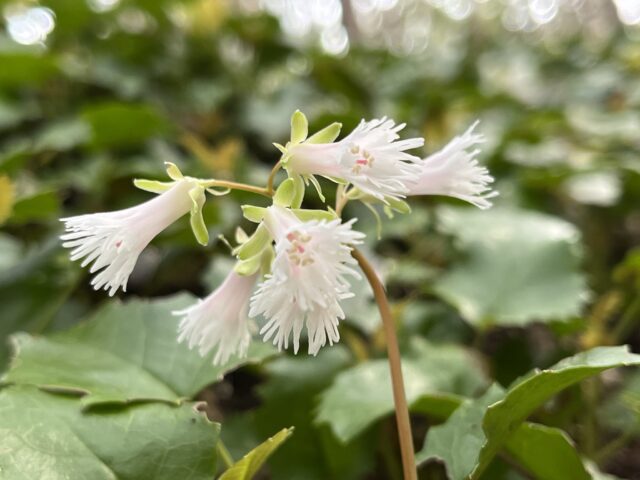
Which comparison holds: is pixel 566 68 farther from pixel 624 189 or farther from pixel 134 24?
pixel 134 24

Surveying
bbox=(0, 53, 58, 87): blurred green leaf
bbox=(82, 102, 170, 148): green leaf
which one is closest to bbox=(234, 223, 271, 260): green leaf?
bbox=(82, 102, 170, 148): green leaf

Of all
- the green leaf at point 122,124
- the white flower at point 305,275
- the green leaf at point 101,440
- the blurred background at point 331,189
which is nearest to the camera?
the white flower at point 305,275

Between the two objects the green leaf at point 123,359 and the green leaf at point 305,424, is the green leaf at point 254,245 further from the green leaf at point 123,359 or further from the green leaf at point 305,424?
the green leaf at point 305,424

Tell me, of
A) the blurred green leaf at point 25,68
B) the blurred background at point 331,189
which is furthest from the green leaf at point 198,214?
the blurred green leaf at point 25,68

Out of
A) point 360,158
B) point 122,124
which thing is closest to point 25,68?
point 122,124

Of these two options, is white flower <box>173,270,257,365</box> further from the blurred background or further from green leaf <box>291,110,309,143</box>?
the blurred background

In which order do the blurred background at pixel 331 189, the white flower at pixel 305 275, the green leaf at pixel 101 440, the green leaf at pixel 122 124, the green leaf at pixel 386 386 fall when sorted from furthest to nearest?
the green leaf at pixel 122 124, the blurred background at pixel 331 189, the green leaf at pixel 386 386, the green leaf at pixel 101 440, the white flower at pixel 305 275
